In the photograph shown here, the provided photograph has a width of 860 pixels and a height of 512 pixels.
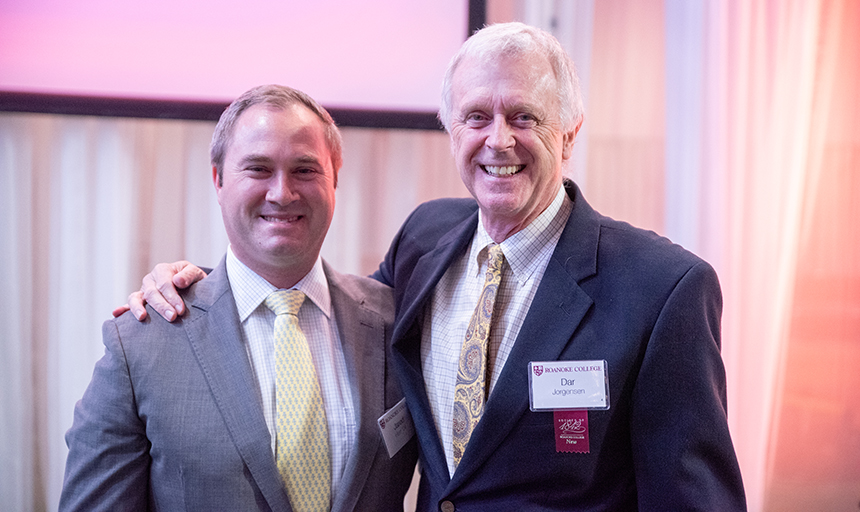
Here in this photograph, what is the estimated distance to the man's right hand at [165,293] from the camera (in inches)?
58.9

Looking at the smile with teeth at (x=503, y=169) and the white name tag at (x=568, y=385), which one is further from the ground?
the smile with teeth at (x=503, y=169)

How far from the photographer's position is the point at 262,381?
148 cm

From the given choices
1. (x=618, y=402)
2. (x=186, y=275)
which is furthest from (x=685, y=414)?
(x=186, y=275)

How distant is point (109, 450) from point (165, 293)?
0.40 metres

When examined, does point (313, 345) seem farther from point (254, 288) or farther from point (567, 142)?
point (567, 142)

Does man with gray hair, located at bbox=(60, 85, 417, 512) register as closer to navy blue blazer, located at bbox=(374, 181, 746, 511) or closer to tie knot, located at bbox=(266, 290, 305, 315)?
tie knot, located at bbox=(266, 290, 305, 315)

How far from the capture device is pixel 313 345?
1.58 metres

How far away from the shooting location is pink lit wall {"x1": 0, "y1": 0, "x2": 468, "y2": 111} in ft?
8.45

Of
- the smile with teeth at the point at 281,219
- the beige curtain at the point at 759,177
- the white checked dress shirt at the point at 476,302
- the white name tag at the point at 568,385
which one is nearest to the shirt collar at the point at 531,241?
the white checked dress shirt at the point at 476,302

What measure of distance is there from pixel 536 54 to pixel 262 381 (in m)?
1.06

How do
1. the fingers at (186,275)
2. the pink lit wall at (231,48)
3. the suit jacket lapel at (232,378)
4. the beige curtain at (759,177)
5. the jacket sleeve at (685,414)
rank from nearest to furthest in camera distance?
the jacket sleeve at (685,414)
the suit jacket lapel at (232,378)
the fingers at (186,275)
the pink lit wall at (231,48)
the beige curtain at (759,177)

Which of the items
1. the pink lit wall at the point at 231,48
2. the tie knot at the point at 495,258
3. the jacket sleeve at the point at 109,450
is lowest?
the jacket sleeve at the point at 109,450

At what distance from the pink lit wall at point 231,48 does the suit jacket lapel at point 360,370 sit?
52.2 inches

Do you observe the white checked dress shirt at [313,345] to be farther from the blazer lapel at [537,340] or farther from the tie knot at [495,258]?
the tie knot at [495,258]
